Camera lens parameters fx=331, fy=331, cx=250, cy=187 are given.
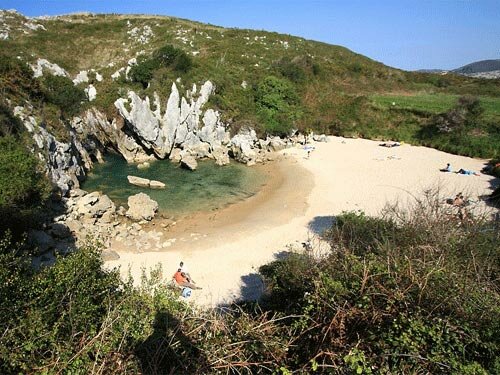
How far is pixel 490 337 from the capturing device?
5.21 meters

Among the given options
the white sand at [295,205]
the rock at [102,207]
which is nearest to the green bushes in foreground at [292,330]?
the white sand at [295,205]

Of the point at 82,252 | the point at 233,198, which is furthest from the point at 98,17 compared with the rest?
the point at 82,252

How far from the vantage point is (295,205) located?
81.6 ft

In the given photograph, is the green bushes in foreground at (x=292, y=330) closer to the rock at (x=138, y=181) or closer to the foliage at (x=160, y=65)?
the rock at (x=138, y=181)

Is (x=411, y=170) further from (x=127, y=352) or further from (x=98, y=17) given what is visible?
(x=98, y=17)

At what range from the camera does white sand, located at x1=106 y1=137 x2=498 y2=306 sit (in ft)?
53.3

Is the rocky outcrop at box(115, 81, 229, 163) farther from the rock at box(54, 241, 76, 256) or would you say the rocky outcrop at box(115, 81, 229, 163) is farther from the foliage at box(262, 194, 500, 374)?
the foliage at box(262, 194, 500, 374)

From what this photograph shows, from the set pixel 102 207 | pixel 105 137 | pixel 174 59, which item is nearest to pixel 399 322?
pixel 102 207

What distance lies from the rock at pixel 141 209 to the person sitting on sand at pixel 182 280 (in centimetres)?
800

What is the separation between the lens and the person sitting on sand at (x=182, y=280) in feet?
47.9

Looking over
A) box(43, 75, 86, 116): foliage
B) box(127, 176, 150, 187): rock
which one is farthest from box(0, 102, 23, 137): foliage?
box(43, 75, 86, 116): foliage

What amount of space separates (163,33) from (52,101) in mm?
39326

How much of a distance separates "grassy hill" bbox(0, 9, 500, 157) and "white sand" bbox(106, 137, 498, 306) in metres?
7.05

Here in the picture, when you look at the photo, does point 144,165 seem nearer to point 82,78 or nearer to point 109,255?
point 109,255
